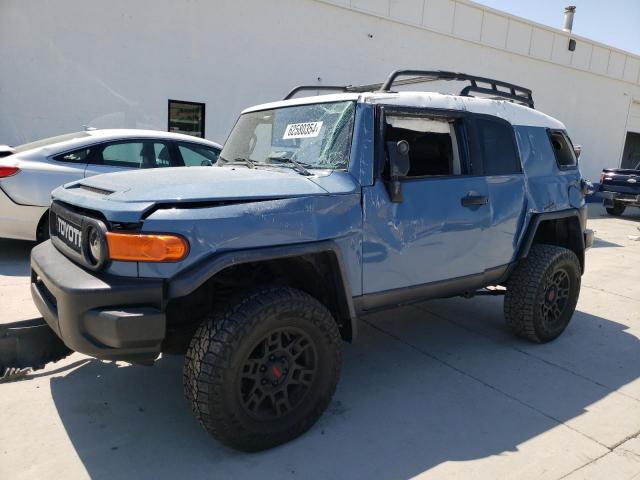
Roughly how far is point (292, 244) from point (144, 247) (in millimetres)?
747

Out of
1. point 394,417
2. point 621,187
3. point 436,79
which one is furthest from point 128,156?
point 621,187

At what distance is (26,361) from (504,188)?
342cm

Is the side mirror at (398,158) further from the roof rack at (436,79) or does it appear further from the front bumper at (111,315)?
the front bumper at (111,315)

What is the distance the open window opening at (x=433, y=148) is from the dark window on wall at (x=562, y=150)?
1.31 m

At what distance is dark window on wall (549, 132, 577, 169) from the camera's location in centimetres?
445

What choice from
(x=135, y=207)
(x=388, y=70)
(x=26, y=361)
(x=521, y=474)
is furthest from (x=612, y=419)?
(x=388, y=70)

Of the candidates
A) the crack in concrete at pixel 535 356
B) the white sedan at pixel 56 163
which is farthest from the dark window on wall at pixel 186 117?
the crack in concrete at pixel 535 356

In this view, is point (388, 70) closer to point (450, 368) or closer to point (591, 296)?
point (591, 296)

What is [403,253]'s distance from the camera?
316cm

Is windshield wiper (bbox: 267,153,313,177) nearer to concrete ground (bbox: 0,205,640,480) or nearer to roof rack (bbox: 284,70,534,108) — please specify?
roof rack (bbox: 284,70,534,108)

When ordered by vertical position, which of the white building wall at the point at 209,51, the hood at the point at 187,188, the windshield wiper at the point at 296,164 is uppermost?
the white building wall at the point at 209,51

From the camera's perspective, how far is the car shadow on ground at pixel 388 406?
2.58 meters

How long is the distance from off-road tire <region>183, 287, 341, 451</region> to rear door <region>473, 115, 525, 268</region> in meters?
1.69

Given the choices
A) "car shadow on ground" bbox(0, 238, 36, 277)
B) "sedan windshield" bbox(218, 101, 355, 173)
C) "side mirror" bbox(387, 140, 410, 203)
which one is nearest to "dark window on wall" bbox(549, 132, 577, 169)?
"side mirror" bbox(387, 140, 410, 203)
